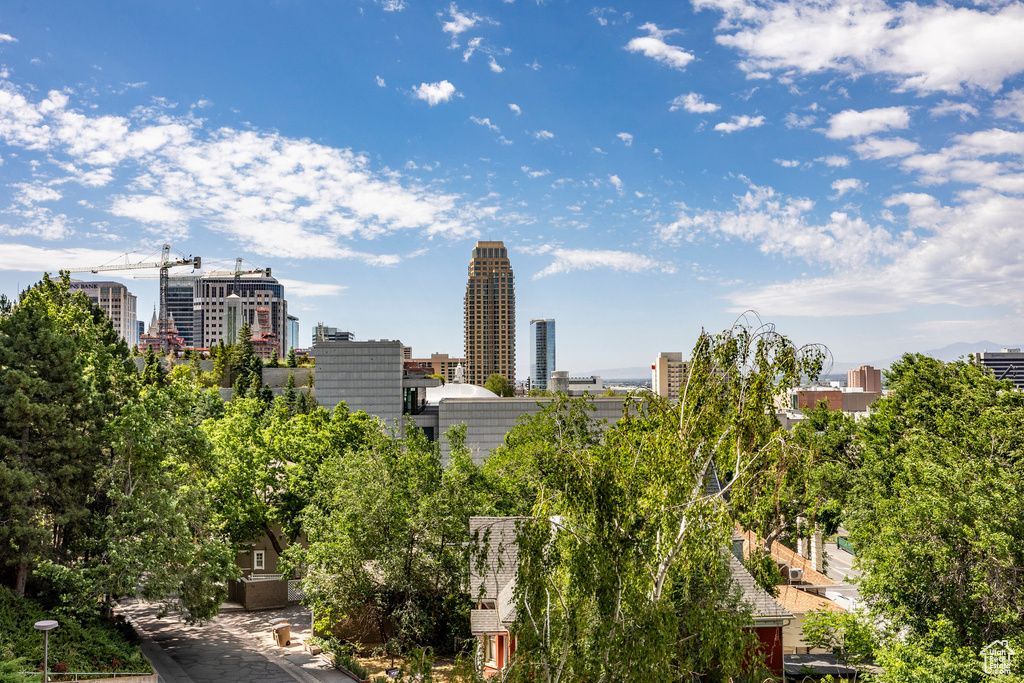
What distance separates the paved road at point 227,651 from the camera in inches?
819

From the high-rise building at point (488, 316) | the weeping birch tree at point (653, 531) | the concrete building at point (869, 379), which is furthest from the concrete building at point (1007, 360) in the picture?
the weeping birch tree at point (653, 531)

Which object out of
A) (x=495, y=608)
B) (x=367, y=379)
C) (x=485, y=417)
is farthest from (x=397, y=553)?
(x=367, y=379)

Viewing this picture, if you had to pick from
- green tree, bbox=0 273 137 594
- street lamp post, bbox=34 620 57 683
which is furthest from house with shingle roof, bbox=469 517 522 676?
green tree, bbox=0 273 137 594

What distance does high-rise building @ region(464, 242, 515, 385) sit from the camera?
171 m

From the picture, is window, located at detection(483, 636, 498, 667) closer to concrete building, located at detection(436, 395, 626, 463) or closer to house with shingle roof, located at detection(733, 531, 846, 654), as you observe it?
house with shingle roof, located at detection(733, 531, 846, 654)

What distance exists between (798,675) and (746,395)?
46.2 ft

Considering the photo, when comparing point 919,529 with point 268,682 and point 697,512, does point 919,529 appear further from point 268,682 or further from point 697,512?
point 268,682

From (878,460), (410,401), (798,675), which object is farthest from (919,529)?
(410,401)

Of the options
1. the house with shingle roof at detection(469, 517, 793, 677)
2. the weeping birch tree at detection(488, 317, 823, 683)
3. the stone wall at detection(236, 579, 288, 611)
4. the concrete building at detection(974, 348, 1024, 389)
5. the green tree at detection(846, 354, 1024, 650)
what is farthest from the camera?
the concrete building at detection(974, 348, 1024, 389)

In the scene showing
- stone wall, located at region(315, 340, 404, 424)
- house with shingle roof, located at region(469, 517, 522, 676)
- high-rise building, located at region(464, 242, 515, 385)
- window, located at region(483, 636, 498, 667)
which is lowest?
window, located at region(483, 636, 498, 667)

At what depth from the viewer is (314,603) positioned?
22297 millimetres
